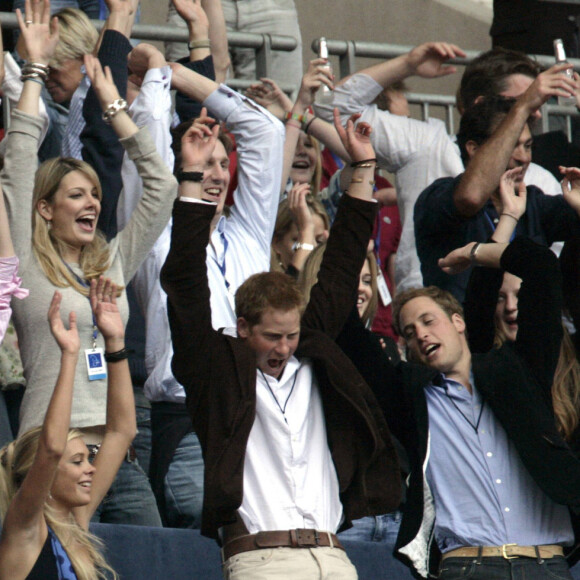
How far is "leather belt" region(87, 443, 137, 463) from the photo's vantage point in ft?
15.5

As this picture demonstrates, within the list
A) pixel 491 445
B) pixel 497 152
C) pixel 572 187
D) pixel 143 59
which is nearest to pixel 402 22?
pixel 143 59

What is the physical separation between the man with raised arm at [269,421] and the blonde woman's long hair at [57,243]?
0.73 m

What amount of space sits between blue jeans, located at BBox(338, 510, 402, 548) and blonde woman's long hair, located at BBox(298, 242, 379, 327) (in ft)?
2.59

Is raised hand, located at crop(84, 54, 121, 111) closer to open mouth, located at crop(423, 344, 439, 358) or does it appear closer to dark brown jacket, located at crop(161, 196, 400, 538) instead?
dark brown jacket, located at crop(161, 196, 400, 538)

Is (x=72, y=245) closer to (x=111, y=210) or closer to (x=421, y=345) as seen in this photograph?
(x=111, y=210)

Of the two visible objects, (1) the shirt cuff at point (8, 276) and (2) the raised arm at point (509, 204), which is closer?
(1) the shirt cuff at point (8, 276)

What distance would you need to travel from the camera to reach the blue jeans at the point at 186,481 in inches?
198

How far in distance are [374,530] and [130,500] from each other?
3.56 feet

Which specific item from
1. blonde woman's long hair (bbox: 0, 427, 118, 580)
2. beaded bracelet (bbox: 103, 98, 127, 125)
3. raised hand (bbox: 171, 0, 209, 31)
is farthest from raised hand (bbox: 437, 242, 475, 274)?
raised hand (bbox: 171, 0, 209, 31)

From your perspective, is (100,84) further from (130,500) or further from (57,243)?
(130,500)

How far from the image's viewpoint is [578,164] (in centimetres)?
759

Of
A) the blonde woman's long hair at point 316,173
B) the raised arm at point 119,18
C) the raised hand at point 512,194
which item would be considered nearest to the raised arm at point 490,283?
the raised hand at point 512,194

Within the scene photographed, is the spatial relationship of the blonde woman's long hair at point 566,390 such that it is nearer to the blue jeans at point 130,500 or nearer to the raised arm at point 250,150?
the raised arm at point 250,150

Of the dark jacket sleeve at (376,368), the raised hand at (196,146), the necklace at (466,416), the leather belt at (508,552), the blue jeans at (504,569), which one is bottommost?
the blue jeans at (504,569)
